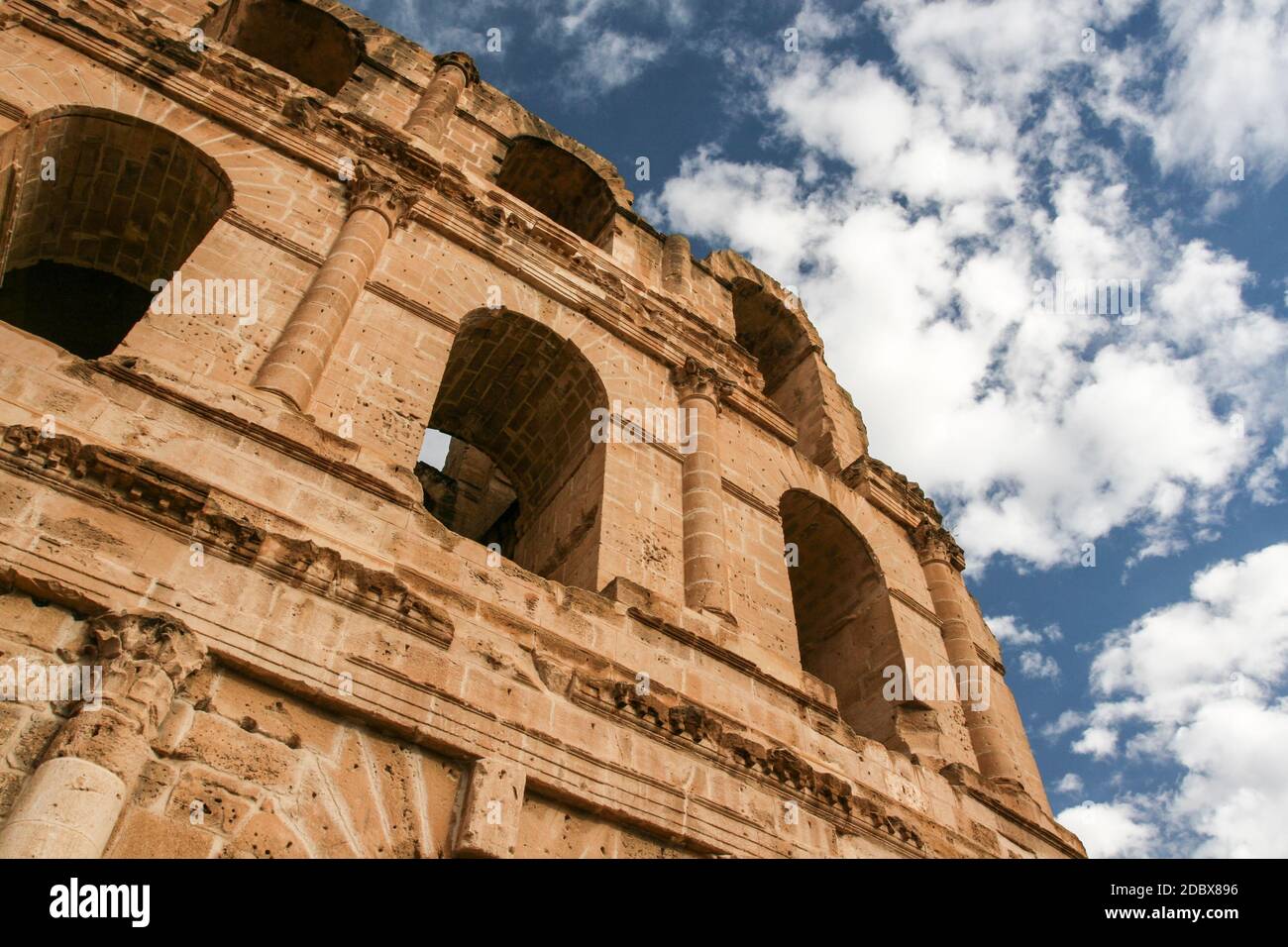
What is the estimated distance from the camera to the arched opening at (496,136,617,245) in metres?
14.3

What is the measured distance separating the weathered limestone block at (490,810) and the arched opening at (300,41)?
36.1ft

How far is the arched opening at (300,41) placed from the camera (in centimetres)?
1351

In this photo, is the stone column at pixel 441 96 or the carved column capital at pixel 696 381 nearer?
the carved column capital at pixel 696 381

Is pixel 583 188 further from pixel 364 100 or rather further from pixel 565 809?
pixel 565 809

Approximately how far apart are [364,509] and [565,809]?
2456 millimetres

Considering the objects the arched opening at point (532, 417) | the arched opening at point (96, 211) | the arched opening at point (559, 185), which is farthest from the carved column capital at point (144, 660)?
the arched opening at point (559, 185)

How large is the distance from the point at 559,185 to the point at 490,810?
37.1 ft

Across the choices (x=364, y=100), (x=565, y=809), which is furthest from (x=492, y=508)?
(x=565, y=809)

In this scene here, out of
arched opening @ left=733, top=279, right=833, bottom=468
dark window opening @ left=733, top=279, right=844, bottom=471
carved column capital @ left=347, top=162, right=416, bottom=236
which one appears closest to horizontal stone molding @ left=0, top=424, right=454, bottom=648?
carved column capital @ left=347, top=162, right=416, bottom=236

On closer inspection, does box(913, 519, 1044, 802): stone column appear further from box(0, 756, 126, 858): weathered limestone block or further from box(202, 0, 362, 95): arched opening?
box(202, 0, 362, 95): arched opening

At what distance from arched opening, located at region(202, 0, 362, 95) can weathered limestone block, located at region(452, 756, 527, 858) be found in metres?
11.0

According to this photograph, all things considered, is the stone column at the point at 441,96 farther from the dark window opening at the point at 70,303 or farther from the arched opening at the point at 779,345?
the arched opening at the point at 779,345

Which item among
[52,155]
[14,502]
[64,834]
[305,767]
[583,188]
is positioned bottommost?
[64,834]
